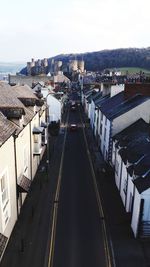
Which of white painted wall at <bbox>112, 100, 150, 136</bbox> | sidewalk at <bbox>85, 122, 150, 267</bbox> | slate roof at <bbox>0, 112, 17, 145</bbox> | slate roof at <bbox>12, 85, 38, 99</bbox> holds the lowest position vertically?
sidewalk at <bbox>85, 122, 150, 267</bbox>

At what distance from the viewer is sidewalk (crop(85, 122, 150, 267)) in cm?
1984

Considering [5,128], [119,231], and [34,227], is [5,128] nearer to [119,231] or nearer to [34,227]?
[34,227]

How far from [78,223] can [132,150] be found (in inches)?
322

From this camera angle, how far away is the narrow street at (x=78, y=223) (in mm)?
19828

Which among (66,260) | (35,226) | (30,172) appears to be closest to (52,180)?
(30,172)

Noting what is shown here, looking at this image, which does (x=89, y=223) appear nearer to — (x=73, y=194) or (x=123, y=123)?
(x=73, y=194)

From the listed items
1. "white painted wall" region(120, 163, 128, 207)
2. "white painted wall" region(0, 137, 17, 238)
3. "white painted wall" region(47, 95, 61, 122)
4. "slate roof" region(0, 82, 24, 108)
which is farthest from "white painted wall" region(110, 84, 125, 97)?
"white painted wall" region(0, 137, 17, 238)

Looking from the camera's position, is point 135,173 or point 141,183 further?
point 135,173

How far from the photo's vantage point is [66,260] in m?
19.5

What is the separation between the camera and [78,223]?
24203 mm

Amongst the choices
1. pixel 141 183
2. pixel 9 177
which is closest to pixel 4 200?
pixel 9 177

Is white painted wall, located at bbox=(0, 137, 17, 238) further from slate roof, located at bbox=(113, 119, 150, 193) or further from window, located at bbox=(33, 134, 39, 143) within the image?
window, located at bbox=(33, 134, 39, 143)

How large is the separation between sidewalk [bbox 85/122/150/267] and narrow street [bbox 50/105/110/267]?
0.90m

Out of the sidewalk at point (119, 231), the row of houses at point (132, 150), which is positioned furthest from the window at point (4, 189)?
the row of houses at point (132, 150)
